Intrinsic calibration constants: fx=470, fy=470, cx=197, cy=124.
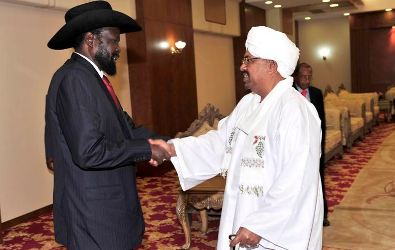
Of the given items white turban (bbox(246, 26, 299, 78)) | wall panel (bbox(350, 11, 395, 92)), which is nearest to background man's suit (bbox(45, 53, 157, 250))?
white turban (bbox(246, 26, 299, 78))

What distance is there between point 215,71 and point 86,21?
9729 mm

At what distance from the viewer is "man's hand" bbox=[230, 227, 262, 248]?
2.14 m

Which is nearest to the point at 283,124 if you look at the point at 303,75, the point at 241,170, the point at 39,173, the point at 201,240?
the point at 241,170

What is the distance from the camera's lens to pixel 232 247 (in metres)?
2.31

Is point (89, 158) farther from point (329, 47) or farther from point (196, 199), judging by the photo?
point (329, 47)

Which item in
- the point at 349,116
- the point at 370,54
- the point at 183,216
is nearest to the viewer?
the point at 183,216

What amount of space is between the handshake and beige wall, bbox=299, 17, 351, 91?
54.0 feet

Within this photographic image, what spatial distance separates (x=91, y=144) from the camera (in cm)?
201

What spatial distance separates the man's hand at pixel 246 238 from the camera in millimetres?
2143

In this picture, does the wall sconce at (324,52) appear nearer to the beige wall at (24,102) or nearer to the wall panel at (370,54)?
the wall panel at (370,54)

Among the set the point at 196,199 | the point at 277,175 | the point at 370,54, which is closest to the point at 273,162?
the point at 277,175

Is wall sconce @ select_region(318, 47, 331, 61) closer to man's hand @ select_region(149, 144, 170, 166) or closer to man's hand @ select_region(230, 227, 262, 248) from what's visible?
man's hand @ select_region(149, 144, 170, 166)

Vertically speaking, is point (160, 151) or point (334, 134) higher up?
point (160, 151)

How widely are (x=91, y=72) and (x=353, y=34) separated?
55.5 feet
